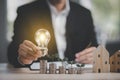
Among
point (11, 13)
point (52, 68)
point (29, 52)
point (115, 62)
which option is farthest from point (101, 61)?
point (11, 13)

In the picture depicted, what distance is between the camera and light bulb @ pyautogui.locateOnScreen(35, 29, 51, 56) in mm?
1890

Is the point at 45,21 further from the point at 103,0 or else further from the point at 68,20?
the point at 103,0

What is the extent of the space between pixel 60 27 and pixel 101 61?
0.37 meters

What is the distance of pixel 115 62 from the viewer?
188cm

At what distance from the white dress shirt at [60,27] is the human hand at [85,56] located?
4.4 inches

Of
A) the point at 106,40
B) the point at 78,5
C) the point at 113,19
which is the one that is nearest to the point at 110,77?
the point at 106,40

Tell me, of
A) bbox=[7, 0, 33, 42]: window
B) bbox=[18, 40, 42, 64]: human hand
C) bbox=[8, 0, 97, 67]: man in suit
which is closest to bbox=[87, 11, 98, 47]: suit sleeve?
bbox=[8, 0, 97, 67]: man in suit

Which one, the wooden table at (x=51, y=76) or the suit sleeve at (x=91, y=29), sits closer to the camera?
the wooden table at (x=51, y=76)

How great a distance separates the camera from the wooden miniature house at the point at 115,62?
1.87m

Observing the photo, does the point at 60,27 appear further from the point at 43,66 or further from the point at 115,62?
the point at 115,62

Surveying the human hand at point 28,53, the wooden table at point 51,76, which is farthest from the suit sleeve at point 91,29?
the human hand at point 28,53

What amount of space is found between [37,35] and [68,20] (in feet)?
0.79

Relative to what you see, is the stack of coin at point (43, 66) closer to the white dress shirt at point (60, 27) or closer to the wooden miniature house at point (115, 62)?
the white dress shirt at point (60, 27)

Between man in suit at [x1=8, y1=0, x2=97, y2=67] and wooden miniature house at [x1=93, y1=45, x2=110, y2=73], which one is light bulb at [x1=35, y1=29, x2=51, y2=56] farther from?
wooden miniature house at [x1=93, y1=45, x2=110, y2=73]
